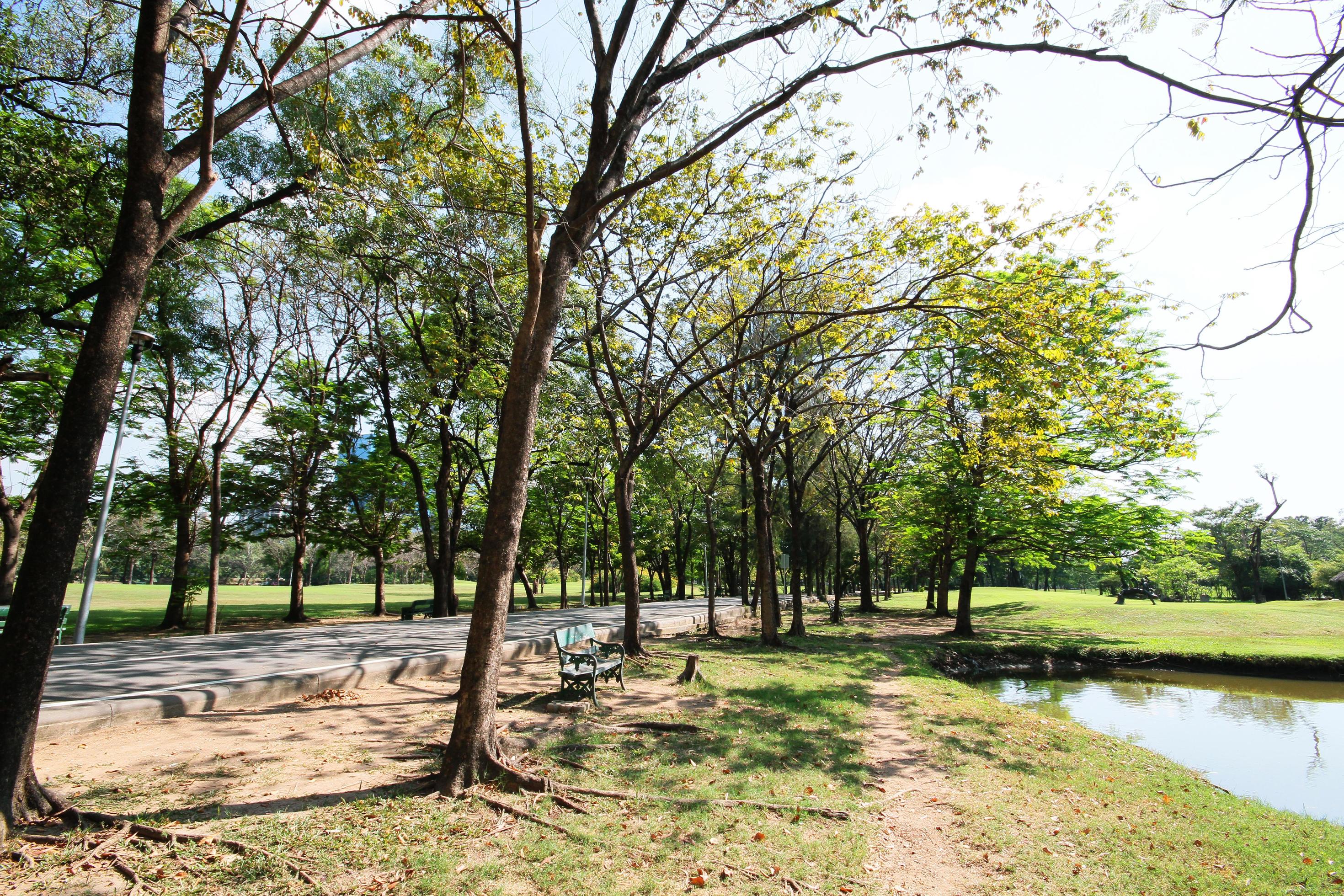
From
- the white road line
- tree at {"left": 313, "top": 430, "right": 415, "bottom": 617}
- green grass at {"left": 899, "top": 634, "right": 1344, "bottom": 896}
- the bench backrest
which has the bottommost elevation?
green grass at {"left": 899, "top": 634, "right": 1344, "bottom": 896}

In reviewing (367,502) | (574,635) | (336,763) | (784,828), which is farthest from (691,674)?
(367,502)

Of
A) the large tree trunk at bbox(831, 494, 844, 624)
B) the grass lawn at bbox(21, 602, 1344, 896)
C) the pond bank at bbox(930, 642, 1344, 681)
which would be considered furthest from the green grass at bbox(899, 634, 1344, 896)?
the large tree trunk at bbox(831, 494, 844, 624)

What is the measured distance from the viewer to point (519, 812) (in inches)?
197

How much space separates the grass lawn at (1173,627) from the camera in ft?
62.2

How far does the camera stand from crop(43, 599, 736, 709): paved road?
8.11 m

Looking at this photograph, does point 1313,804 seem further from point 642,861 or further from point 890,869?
point 642,861

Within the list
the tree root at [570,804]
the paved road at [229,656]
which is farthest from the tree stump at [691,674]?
the tree root at [570,804]

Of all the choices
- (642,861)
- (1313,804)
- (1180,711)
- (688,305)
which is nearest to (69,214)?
(688,305)

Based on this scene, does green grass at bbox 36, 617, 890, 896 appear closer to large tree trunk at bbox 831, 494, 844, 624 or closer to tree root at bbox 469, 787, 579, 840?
tree root at bbox 469, 787, 579, 840

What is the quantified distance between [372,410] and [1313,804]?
27.2 metres

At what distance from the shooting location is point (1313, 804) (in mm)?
8305

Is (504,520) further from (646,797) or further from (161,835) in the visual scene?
(161,835)

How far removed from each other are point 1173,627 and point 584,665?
26049 millimetres

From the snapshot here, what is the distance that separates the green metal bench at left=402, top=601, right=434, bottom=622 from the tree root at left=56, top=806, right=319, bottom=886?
20107 millimetres
